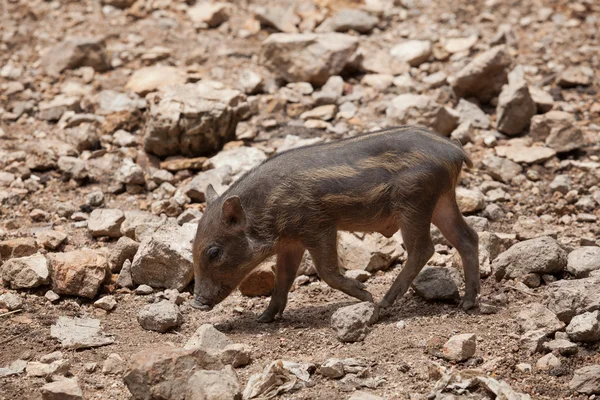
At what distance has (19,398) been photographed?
5.98 m

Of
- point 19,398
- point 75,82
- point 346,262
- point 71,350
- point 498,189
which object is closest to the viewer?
point 19,398

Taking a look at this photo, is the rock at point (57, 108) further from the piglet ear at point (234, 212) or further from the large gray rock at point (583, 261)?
the large gray rock at point (583, 261)

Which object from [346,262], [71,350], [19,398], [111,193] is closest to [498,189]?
[346,262]

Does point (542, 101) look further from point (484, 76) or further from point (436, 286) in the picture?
point (436, 286)

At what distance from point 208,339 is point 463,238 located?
246cm

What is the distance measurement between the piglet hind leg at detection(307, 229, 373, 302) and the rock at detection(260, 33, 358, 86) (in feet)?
15.9

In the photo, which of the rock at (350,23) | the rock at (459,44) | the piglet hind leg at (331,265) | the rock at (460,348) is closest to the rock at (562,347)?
the rock at (460,348)

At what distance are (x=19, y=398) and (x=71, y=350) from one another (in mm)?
883

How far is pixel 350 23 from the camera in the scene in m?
13.2

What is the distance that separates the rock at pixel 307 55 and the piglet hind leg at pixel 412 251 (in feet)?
15.8

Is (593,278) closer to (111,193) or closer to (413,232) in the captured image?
(413,232)

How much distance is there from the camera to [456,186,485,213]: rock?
9.27 metres

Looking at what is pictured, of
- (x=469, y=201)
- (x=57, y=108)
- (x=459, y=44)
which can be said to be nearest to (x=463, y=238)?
(x=469, y=201)

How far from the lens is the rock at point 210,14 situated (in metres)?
13.5
